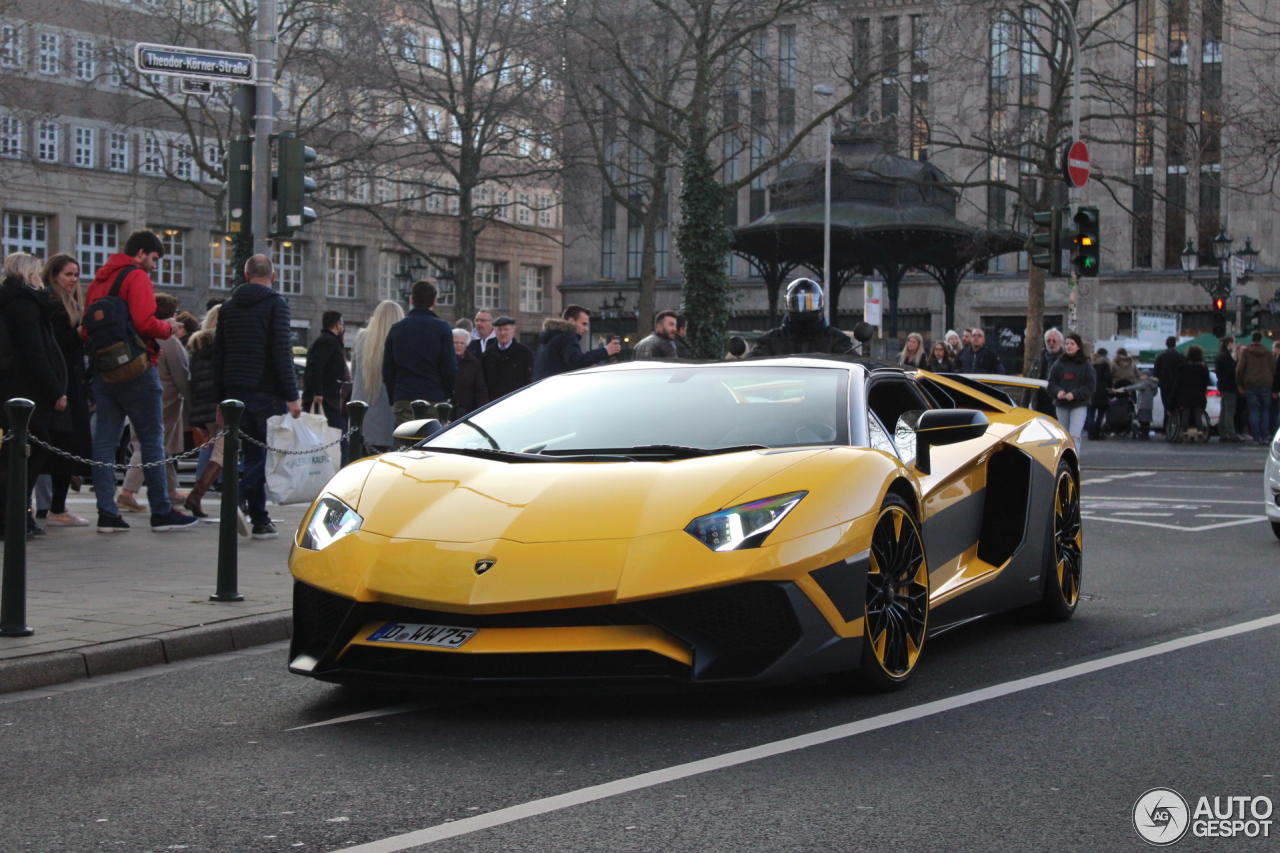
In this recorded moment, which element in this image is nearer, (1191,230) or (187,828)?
(187,828)

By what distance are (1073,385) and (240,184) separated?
30.4 ft

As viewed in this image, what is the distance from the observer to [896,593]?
567cm

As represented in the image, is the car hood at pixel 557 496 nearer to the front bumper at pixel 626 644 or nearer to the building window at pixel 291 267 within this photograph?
the front bumper at pixel 626 644

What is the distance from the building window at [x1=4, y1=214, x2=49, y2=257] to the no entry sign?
4445 centimetres

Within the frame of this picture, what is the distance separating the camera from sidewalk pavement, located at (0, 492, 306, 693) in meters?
6.33

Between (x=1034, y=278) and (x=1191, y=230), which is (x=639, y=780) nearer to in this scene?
(x=1034, y=278)

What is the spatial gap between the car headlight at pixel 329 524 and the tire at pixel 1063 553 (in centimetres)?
337

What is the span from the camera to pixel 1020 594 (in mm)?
7023

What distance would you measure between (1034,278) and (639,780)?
3128 cm

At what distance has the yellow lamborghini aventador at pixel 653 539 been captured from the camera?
4898 mm

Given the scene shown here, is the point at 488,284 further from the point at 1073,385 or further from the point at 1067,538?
the point at 1067,538

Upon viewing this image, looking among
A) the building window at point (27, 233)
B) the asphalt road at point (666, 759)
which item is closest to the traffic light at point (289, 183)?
the asphalt road at point (666, 759)

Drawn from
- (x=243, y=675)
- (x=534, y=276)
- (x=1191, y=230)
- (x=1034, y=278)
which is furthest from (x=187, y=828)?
(x=534, y=276)

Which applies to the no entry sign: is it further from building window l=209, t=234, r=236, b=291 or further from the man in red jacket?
building window l=209, t=234, r=236, b=291
